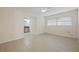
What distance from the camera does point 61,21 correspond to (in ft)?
6.46

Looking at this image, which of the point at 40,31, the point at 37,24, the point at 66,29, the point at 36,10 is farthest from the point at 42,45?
the point at 36,10

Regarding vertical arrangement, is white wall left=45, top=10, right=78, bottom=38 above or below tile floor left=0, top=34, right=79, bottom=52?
above

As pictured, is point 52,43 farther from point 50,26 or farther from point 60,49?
point 50,26

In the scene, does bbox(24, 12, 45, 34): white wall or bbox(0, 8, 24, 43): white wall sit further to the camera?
bbox(24, 12, 45, 34): white wall

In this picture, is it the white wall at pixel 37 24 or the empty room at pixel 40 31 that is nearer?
the empty room at pixel 40 31

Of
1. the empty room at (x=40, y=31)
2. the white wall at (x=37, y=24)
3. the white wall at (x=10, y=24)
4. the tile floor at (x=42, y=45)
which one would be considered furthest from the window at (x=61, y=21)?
the white wall at (x=10, y=24)

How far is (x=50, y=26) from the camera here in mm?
2037

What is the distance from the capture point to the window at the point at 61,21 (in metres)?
1.92

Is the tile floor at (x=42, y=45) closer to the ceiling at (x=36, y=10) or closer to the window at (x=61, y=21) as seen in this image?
the window at (x=61, y=21)

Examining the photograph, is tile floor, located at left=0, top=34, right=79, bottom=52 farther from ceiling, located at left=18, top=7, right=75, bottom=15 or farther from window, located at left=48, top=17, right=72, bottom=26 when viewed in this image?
ceiling, located at left=18, top=7, right=75, bottom=15

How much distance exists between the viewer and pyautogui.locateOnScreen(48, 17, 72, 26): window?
1.92 meters

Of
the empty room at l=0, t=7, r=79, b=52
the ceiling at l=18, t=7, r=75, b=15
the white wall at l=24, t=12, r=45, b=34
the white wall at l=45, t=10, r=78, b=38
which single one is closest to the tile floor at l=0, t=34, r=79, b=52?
the empty room at l=0, t=7, r=79, b=52
